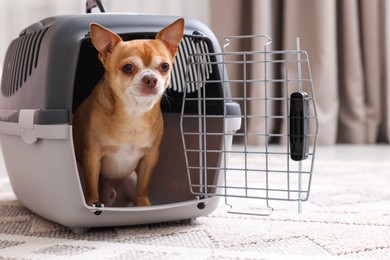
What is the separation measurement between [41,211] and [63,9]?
173 centimetres

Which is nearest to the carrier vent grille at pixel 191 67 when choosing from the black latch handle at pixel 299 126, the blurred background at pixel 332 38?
the black latch handle at pixel 299 126

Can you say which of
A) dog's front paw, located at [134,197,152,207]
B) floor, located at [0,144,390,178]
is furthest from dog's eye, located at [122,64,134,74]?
floor, located at [0,144,390,178]

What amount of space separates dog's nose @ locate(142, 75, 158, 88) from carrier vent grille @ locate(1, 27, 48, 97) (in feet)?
0.88

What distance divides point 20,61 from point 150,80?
17.1 inches

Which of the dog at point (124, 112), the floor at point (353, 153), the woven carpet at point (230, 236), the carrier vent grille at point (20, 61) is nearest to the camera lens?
the woven carpet at point (230, 236)

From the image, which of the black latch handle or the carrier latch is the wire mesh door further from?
the carrier latch

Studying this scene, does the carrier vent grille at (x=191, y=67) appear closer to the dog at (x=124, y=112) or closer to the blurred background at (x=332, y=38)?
the dog at (x=124, y=112)

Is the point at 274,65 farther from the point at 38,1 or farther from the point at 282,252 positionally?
the point at 282,252

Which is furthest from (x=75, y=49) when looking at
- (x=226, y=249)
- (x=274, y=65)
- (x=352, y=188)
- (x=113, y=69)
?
(x=274, y=65)

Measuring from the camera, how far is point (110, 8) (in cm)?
292

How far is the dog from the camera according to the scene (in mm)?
1228

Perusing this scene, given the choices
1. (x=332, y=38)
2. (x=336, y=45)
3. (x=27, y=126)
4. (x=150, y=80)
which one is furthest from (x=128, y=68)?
(x=336, y=45)

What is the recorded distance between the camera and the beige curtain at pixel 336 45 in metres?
3.00

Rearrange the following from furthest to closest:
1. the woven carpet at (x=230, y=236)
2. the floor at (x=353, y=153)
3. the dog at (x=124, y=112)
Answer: the floor at (x=353, y=153)
the dog at (x=124, y=112)
the woven carpet at (x=230, y=236)
